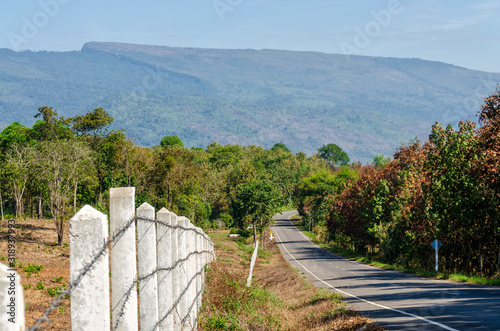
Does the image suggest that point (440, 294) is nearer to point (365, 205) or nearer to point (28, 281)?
point (28, 281)

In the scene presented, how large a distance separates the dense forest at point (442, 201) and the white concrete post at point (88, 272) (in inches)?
1088

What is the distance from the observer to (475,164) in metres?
30.2

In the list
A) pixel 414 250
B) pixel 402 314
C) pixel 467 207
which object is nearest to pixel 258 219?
pixel 414 250

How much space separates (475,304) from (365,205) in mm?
39081

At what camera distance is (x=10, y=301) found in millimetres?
2219

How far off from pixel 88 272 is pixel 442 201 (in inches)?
1249

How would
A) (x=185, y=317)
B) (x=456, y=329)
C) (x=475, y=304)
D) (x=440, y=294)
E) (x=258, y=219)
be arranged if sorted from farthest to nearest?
(x=258, y=219)
(x=440, y=294)
(x=475, y=304)
(x=456, y=329)
(x=185, y=317)

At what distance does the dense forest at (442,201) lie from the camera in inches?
1179

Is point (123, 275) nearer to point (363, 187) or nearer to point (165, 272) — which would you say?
point (165, 272)

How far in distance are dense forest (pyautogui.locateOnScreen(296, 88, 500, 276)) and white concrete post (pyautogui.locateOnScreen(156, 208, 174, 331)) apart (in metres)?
24.9

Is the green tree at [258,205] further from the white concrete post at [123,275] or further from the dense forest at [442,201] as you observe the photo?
the white concrete post at [123,275]

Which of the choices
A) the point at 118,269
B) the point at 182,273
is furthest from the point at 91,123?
the point at 118,269

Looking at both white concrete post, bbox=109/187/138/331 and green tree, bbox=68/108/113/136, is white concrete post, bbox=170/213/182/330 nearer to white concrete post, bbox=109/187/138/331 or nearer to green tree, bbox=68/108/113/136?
white concrete post, bbox=109/187/138/331

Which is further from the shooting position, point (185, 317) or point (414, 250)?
point (414, 250)
